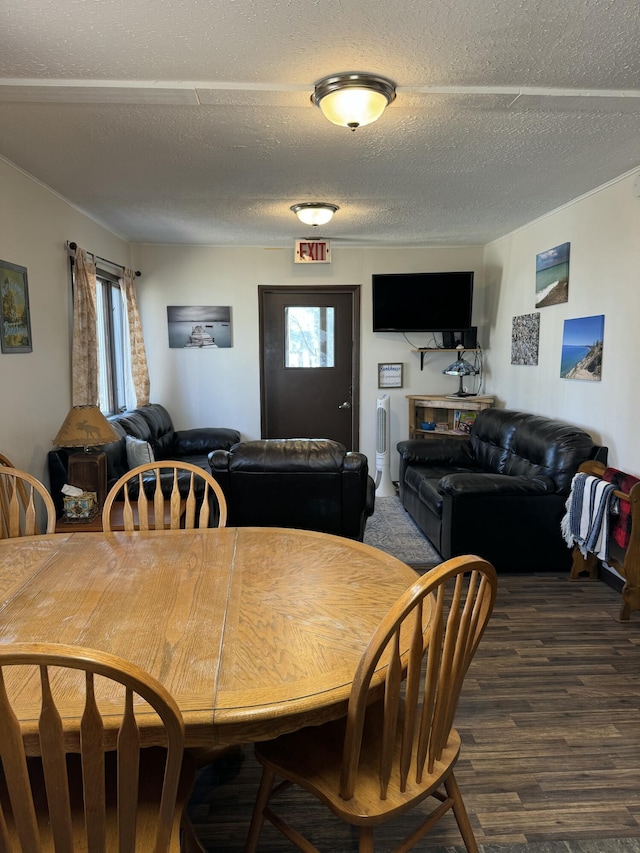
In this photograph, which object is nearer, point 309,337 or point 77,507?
point 77,507

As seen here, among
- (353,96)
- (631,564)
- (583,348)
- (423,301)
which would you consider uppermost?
(353,96)

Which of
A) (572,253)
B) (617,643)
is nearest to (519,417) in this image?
(572,253)

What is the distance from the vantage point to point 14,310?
3.24m

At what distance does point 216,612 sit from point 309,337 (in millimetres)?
4821

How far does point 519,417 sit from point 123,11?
368cm

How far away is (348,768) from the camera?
1235mm

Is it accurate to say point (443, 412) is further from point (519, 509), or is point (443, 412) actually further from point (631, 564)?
point (631, 564)

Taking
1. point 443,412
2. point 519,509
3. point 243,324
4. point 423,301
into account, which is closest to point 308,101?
point 519,509

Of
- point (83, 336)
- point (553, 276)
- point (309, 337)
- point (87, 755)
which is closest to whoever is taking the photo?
point (87, 755)

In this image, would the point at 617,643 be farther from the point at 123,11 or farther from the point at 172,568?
the point at 123,11

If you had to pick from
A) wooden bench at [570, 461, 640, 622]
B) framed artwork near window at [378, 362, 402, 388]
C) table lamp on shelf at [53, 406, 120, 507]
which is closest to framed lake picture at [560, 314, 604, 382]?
wooden bench at [570, 461, 640, 622]

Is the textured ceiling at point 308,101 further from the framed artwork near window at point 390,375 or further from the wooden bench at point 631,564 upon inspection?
the framed artwork near window at point 390,375

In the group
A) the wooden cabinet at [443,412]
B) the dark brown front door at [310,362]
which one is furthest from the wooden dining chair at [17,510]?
the wooden cabinet at [443,412]

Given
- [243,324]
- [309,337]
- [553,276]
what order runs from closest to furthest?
[553,276] → [243,324] → [309,337]
